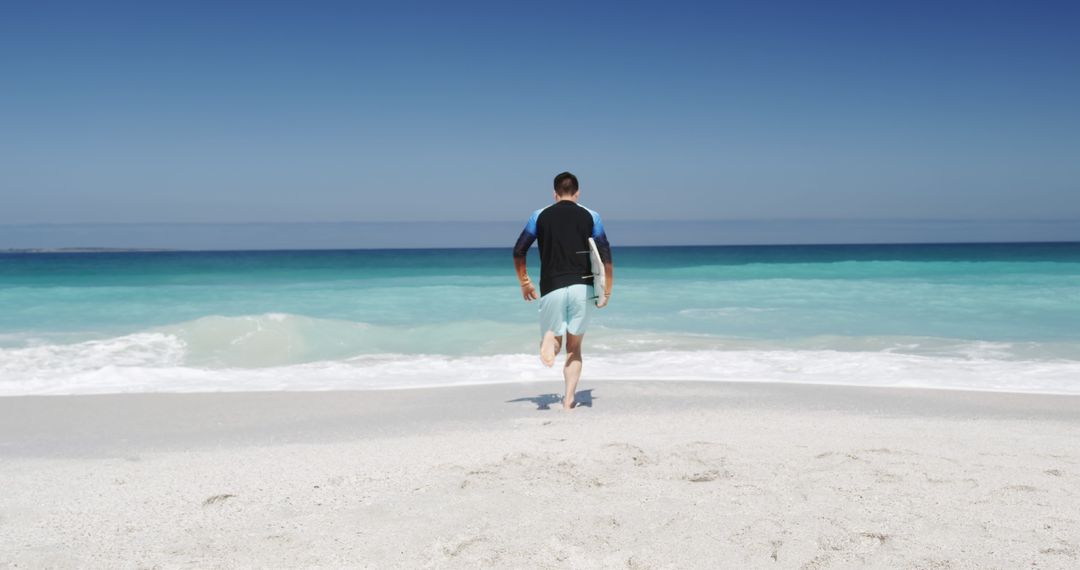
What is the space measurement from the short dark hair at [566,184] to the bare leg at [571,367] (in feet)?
3.32

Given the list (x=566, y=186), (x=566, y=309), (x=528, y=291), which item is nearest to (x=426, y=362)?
(x=528, y=291)

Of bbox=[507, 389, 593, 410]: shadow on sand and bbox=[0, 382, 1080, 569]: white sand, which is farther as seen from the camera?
A: bbox=[507, 389, 593, 410]: shadow on sand

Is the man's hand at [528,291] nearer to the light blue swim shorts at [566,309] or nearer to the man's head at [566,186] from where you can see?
the light blue swim shorts at [566,309]

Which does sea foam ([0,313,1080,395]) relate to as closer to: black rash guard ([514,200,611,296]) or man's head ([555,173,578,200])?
black rash guard ([514,200,611,296])

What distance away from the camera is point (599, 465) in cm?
384

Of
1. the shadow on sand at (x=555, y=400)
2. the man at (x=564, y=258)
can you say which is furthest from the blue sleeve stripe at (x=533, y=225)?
the shadow on sand at (x=555, y=400)

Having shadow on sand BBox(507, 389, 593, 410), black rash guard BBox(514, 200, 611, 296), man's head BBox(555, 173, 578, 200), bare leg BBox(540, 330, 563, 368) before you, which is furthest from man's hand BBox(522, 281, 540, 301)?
shadow on sand BBox(507, 389, 593, 410)

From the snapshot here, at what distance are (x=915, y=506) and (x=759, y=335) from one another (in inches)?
339

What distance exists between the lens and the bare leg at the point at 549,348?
5.37 metres

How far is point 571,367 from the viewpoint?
18.6 feet

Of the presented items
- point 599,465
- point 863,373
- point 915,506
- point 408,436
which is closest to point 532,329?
point 863,373

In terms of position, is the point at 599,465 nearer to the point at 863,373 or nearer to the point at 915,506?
the point at 915,506

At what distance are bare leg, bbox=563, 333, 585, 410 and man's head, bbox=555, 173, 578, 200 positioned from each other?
98 cm

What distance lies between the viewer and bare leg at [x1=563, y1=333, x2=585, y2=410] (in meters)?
5.59
